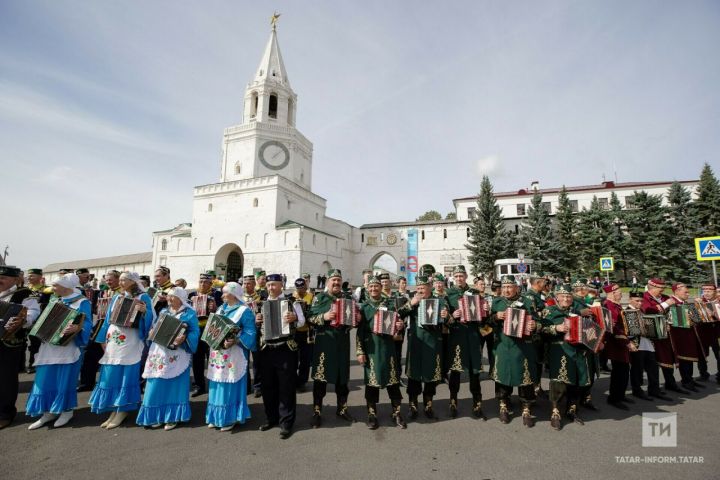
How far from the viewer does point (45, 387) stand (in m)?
4.61

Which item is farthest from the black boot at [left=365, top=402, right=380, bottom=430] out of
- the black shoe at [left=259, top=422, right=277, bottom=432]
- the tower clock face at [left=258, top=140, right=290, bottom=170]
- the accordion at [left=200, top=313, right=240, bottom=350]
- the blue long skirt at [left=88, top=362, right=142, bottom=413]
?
the tower clock face at [left=258, top=140, right=290, bottom=170]

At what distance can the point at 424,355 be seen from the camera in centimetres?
494

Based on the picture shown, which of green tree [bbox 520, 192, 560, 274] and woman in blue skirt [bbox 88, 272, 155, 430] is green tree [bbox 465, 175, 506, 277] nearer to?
green tree [bbox 520, 192, 560, 274]

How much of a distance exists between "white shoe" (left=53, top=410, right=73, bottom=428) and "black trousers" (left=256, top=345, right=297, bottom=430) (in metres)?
2.77

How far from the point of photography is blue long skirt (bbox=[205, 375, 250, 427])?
4.46m

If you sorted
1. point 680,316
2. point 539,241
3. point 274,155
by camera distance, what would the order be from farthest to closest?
1. point 274,155
2. point 539,241
3. point 680,316

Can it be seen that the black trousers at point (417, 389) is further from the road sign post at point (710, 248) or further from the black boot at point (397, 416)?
the road sign post at point (710, 248)

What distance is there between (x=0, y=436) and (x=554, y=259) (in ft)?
127

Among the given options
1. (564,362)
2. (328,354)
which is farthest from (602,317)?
(328,354)

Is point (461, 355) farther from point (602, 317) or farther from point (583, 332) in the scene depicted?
point (602, 317)

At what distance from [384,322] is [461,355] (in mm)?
1523

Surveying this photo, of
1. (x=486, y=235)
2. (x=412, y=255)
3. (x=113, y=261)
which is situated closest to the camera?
(x=486, y=235)

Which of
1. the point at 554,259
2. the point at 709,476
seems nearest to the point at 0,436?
the point at 709,476

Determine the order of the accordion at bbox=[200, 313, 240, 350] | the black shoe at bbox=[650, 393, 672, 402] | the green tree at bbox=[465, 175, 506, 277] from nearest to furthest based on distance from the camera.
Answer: the accordion at bbox=[200, 313, 240, 350] → the black shoe at bbox=[650, 393, 672, 402] → the green tree at bbox=[465, 175, 506, 277]
